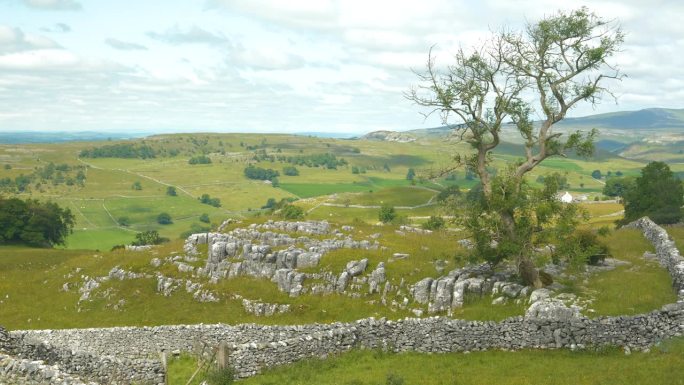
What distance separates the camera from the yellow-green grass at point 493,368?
73.2ft

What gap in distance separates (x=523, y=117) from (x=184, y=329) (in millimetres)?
28661

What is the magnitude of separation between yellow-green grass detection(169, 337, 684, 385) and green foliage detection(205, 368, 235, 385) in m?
0.80

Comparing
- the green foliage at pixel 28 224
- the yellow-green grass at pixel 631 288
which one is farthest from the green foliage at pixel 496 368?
the green foliage at pixel 28 224

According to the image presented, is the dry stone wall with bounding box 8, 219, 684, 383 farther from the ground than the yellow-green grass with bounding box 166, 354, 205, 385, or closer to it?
farther from the ground

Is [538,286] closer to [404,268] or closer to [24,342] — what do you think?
[404,268]

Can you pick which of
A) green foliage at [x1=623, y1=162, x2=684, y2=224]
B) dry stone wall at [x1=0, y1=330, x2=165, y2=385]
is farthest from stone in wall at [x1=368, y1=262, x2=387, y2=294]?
green foliage at [x1=623, y1=162, x2=684, y2=224]

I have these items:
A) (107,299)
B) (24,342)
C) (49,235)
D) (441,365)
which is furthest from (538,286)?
(49,235)

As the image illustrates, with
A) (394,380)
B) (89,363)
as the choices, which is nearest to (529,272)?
(394,380)

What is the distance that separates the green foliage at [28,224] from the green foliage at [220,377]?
9781 centimetres

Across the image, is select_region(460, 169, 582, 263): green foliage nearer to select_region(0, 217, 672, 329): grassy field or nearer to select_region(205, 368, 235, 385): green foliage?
select_region(0, 217, 672, 329): grassy field

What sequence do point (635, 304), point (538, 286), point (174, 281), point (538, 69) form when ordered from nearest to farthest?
1. point (635, 304)
2. point (538, 286)
3. point (538, 69)
4. point (174, 281)

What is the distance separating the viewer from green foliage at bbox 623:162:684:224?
Answer: 76094mm

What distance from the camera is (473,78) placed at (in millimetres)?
36719

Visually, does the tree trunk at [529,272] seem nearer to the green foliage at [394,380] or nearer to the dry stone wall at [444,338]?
the dry stone wall at [444,338]
